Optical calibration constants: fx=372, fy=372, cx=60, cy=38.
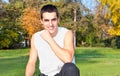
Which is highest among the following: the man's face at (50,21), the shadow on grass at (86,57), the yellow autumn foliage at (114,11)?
the man's face at (50,21)

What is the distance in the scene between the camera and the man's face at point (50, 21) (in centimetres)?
430

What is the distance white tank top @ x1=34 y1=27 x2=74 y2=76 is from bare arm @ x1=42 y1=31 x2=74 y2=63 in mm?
76

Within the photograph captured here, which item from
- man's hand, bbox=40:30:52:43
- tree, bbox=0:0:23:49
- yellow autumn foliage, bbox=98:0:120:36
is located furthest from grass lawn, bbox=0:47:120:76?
tree, bbox=0:0:23:49

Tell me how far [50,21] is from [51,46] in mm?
296

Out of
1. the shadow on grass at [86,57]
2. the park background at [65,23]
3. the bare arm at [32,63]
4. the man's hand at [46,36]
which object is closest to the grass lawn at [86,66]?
the shadow on grass at [86,57]

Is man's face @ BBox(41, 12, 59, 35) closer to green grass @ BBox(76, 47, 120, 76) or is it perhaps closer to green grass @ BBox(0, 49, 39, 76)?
green grass @ BBox(76, 47, 120, 76)

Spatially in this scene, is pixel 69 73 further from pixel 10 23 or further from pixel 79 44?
pixel 79 44

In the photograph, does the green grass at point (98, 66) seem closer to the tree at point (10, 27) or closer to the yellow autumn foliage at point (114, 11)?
the yellow autumn foliage at point (114, 11)

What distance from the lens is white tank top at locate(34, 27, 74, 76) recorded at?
4367 millimetres

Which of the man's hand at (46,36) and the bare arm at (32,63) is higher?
the man's hand at (46,36)

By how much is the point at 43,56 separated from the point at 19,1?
59.8 m

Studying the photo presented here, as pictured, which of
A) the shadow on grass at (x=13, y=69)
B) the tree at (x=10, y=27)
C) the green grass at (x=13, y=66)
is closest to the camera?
the shadow on grass at (x=13, y=69)

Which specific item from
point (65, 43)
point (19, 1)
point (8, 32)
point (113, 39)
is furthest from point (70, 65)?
point (19, 1)

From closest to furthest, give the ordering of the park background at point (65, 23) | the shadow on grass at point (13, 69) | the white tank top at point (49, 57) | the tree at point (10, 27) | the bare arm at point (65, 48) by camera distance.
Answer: the bare arm at point (65, 48), the white tank top at point (49, 57), the shadow on grass at point (13, 69), the tree at point (10, 27), the park background at point (65, 23)
